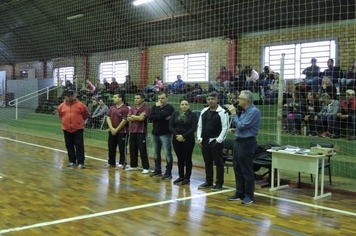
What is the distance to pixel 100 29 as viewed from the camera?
15.1m

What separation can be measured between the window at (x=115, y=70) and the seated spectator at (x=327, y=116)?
31.6 ft

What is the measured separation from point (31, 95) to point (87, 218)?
56.5 feet

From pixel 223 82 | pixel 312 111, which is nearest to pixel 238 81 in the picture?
pixel 223 82

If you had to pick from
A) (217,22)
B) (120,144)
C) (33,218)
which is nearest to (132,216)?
(33,218)

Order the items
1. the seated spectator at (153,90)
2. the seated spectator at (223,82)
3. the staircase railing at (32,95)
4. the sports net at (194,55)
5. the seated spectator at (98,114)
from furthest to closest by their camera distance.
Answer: the staircase railing at (32,95)
the seated spectator at (153,90)
the seated spectator at (98,114)
the seated spectator at (223,82)
the sports net at (194,55)

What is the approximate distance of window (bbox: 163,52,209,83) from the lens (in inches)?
533

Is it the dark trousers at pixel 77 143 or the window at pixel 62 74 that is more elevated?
the window at pixel 62 74

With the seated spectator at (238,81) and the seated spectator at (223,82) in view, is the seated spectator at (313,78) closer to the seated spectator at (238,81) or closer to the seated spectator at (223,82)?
the seated spectator at (238,81)

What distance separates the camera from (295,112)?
8117 mm

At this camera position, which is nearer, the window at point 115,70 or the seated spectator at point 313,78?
the seated spectator at point 313,78

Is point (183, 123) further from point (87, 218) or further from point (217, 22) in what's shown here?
point (217, 22)

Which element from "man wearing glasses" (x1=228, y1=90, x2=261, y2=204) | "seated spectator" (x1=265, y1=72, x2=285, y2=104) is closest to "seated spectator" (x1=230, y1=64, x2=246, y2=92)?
"seated spectator" (x1=265, y1=72, x2=285, y2=104)

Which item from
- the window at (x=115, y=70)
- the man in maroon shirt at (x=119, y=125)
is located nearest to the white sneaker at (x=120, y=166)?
the man in maroon shirt at (x=119, y=125)

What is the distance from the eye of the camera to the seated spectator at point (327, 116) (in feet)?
24.3
